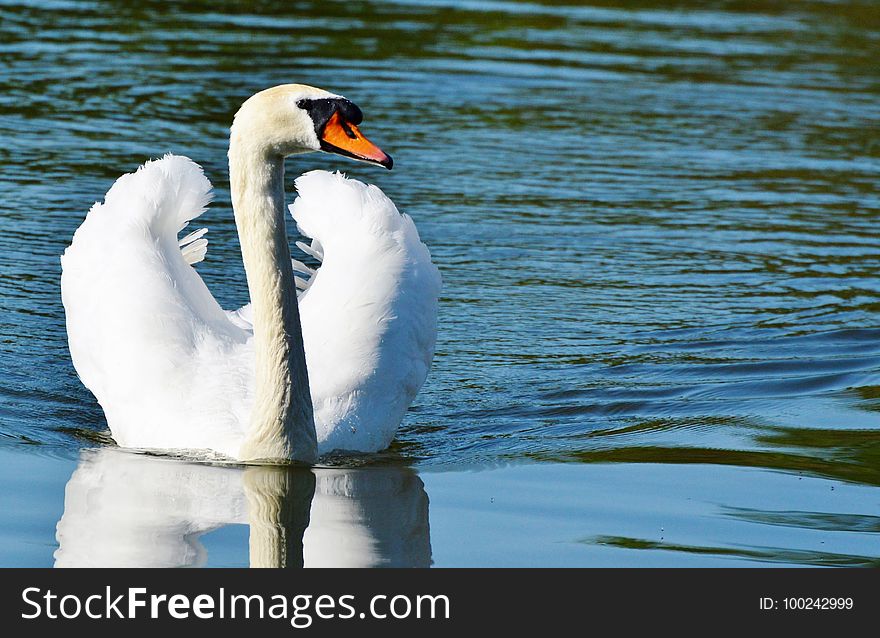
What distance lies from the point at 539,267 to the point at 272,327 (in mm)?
4232

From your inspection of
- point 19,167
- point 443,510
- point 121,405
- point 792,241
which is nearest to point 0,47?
point 19,167

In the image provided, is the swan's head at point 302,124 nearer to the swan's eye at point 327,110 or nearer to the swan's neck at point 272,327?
the swan's eye at point 327,110

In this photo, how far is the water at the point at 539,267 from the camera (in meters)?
6.70

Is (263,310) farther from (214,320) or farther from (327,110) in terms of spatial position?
(214,320)

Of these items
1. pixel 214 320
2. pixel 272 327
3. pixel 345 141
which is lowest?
pixel 272 327

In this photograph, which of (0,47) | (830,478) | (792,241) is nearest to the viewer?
(830,478)

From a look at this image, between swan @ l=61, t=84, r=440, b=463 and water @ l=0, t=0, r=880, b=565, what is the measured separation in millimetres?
214

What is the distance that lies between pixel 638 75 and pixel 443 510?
37.3 feet

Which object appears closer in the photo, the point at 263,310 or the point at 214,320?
the point at 263,310

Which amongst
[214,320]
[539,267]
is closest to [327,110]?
[214,320]

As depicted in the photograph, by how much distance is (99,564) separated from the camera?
19.6ft

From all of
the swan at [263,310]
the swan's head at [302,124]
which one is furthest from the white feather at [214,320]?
the swan's head at [302,124]

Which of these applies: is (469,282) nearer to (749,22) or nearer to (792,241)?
(792,241)

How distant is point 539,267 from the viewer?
11.1m
